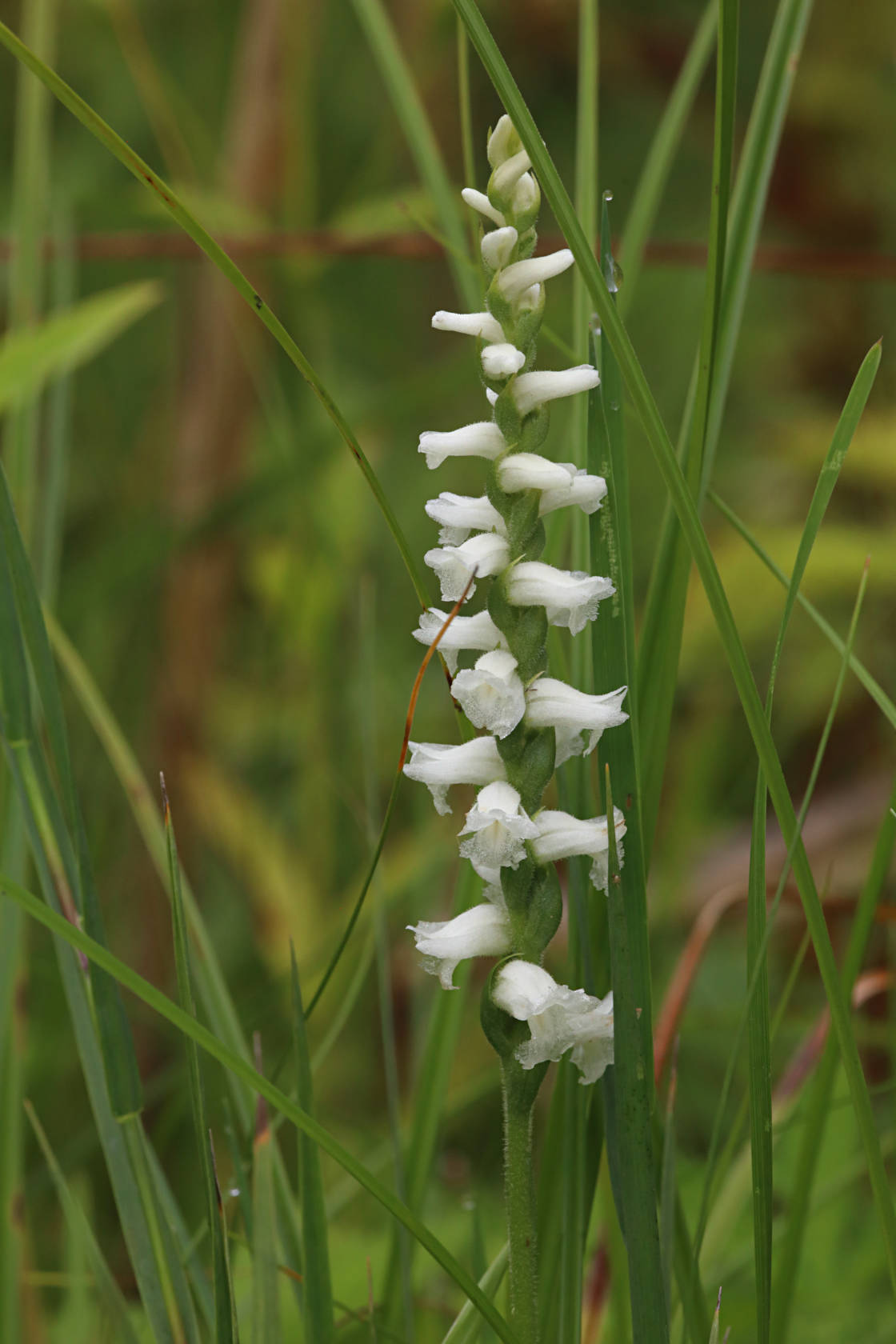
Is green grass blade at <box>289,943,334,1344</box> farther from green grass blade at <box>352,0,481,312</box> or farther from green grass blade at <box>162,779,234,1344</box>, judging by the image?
green grass blade at <box>352,0,481,312</box>

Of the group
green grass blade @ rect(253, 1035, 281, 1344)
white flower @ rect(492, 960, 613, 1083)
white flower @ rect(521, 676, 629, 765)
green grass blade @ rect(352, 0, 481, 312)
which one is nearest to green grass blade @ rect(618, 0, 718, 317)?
green grass blade @ rect(352, 0, 481, 312)

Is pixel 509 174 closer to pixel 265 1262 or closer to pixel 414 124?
pixel 414 124

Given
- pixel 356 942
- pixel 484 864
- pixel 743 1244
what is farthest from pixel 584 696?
pixel 356 942

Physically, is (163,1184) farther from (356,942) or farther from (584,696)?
(356,942)

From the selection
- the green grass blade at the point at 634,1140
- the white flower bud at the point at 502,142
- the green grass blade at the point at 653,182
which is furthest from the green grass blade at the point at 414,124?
the green grass blade at the point at 634,1140

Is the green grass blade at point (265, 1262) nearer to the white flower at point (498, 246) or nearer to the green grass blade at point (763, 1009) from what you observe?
the green grass blade at point (763, 1009)

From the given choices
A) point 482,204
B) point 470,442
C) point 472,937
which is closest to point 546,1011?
point 472,937
